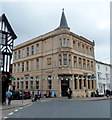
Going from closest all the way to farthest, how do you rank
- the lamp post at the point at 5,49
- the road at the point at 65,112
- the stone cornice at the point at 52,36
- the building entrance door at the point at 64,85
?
1. the road at the point at 65,112
2. the lamp post at the point at 5,49
3. the building entrance door at the point at 64,85
4. the stone cornice at the point at 52,36

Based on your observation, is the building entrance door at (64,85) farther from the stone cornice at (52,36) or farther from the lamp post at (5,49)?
the lamp post at (5,49)

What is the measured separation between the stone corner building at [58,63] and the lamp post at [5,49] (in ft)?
44.4

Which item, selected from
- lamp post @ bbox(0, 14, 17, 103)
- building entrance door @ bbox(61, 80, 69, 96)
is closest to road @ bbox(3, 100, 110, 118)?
lamp post @ bbox(0, 14, 17, 103)

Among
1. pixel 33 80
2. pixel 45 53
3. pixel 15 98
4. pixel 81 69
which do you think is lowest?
pixel 15 98

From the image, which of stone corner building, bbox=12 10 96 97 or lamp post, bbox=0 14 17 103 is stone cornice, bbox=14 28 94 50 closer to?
stone corner building, bbox=12 10 96 97

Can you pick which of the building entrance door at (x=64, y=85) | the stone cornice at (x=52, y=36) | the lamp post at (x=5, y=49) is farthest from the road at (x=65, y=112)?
the stone cornice at (x=52, y=36)

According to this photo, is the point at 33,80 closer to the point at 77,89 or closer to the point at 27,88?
the point at 27,88

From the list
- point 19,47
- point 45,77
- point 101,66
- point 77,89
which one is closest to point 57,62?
point 45,77

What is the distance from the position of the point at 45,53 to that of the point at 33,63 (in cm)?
416

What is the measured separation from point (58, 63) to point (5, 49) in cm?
1439

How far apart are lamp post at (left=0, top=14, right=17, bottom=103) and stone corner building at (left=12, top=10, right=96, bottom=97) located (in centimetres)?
1352

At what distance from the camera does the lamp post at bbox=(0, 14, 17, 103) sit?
18100 mm

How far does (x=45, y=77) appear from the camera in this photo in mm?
33875

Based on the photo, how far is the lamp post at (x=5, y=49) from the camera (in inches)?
713
